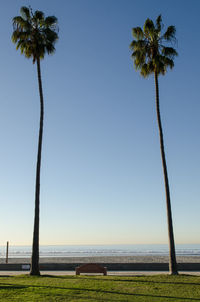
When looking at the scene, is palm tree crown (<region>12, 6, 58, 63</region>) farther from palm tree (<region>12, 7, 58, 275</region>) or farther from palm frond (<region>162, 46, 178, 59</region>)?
palm frond (<region>162, 46, 178, 59</region>)

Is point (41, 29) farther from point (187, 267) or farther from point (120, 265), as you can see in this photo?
point (187, 267)

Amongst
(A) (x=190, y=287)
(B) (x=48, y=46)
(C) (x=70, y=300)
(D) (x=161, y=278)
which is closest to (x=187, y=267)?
(D) (x=161, y=278)

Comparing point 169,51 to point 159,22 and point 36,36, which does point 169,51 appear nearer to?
point 159,22

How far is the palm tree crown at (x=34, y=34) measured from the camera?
71.6 ft

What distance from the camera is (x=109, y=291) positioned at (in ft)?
40.3

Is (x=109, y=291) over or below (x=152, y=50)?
below

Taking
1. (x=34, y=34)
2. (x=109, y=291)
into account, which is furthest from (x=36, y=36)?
(x=109, y=291)

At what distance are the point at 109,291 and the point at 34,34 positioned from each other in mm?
17318

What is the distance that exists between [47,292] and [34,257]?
281 inches

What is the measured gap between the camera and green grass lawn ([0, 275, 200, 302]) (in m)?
10.9

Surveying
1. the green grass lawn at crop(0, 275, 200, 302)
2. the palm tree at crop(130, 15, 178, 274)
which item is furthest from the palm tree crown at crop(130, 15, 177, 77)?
the green grass lawn at crop(0, 275, 200, 302)

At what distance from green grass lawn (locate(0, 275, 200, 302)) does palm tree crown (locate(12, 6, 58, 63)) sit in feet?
50.1

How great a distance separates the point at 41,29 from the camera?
73.2 feet

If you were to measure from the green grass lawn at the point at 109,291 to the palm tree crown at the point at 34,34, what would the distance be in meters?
15.3
